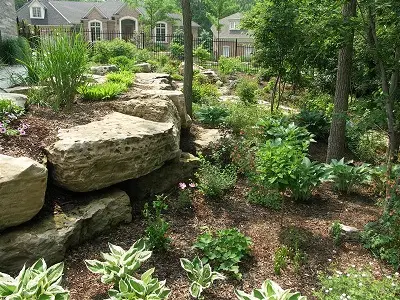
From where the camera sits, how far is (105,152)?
13.3 feet

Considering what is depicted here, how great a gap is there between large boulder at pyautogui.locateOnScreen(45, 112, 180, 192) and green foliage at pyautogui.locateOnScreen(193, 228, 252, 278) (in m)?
1.16

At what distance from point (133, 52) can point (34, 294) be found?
14619mm

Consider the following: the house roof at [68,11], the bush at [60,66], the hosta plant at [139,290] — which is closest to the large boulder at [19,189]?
the hosta plant at [139,290]

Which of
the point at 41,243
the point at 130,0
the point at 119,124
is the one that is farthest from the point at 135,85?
the point at 130,0

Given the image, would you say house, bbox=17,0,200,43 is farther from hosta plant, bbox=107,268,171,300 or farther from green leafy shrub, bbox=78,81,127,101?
hosta plant, bbox=107,268,171,300

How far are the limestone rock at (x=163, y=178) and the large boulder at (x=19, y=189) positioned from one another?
1376 mm

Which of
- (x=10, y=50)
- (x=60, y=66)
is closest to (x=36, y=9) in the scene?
(x=10, y=50)

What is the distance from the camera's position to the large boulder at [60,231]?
11.4ft

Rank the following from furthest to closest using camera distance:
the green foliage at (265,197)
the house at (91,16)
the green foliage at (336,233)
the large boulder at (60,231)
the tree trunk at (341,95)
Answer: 1. the house at (91,16)
2. the tree trunk at (341,95)
3. the green foliage at (265,197)
4. the green foliage at (336,233)
5. the large boulder at (60,231)

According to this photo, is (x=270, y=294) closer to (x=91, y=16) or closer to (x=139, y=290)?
(x=139, y=290)

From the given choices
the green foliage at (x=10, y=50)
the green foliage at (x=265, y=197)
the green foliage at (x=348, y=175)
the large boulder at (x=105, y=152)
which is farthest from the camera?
the green foliage at (x=10, y=50)

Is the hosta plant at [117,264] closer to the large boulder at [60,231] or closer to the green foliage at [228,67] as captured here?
the large boulder at [60,231]

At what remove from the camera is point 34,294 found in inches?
114

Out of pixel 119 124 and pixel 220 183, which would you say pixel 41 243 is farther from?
pixel 220 183
